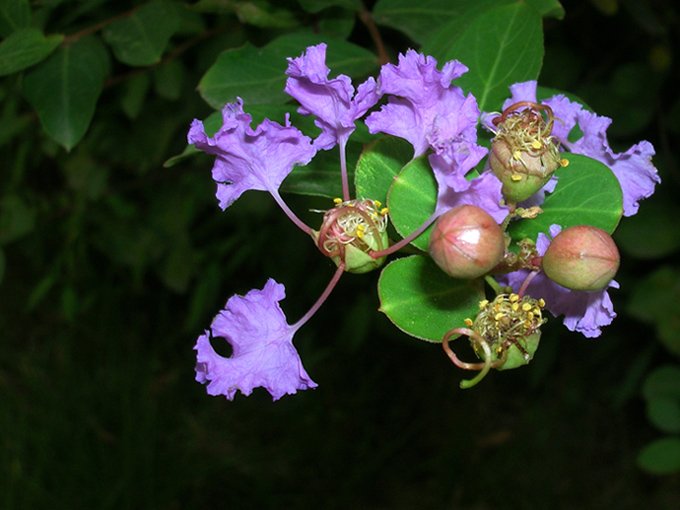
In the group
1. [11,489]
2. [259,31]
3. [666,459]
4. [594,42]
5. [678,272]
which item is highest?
[259,31]

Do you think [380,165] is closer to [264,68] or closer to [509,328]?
[509,328]

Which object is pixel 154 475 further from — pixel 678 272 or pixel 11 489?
pixel 678 272

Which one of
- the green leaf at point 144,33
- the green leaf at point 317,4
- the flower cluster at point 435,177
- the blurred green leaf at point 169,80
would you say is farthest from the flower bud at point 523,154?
the blurred green leaf at point 169,80

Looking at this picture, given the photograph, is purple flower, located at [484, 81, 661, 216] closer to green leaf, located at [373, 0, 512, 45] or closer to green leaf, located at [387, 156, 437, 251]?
green leaf, located at [387, 156, 437, 251]

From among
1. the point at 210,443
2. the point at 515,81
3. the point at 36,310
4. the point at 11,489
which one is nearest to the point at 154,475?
the point at 210,443

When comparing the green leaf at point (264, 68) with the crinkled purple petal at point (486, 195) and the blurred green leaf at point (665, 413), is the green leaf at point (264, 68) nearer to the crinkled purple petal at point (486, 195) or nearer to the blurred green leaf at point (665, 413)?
the crinkled purple petal at point (486, 195)

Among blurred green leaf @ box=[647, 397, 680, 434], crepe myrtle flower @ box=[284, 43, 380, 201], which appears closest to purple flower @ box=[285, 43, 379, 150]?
crepe myrtle flower @ box=[284, 43, 380, 201]
